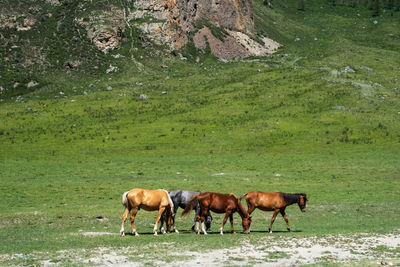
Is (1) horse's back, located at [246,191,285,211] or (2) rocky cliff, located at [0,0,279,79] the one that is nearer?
(1) horse's back, located at [246,191,285,211]

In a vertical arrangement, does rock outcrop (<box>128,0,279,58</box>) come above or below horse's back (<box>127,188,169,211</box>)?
above

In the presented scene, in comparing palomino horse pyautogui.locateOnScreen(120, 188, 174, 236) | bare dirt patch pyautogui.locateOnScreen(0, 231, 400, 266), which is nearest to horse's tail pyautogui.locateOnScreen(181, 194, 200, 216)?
palomino horse pyautogui.locateOnScreen(120, 188, 174, 236)

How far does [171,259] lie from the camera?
61.9 feet

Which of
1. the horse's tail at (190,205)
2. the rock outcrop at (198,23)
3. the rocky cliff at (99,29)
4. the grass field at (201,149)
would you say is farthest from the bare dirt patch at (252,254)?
the rock outcrop at (198,23)

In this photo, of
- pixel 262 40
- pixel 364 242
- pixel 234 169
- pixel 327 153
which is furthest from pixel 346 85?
pixel 364 242

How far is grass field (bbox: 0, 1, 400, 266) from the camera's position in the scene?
2412 centimetres

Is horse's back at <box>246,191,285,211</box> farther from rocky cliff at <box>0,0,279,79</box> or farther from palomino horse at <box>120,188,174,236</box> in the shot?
rocky cliff at <box>0,0,279,79</box>

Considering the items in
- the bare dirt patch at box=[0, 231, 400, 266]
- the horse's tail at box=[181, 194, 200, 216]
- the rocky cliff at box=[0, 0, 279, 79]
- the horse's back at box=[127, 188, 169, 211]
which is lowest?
the bare dirt patch at box=[0, 231, 400, 266]

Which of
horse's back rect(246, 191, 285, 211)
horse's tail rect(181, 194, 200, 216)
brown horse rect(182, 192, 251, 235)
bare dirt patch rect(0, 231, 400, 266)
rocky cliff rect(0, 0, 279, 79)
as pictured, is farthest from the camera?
rocky cliff rect(0, 0, 279, 79)

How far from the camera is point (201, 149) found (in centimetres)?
6812

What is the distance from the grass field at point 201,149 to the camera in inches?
950

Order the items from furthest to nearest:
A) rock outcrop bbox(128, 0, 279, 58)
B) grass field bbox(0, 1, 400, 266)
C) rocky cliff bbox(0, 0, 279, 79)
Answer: rock outcrop bbox(128, 0, 279, 58) → rocky cliff bbox(0, 0, 279, 79) → grass field bbox(0, 1, 400, 266)

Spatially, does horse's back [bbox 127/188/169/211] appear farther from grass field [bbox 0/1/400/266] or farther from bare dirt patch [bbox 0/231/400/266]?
bare dirt patch [bbox 0/231/400/266]

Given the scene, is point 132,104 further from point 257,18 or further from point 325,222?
point 257,18
